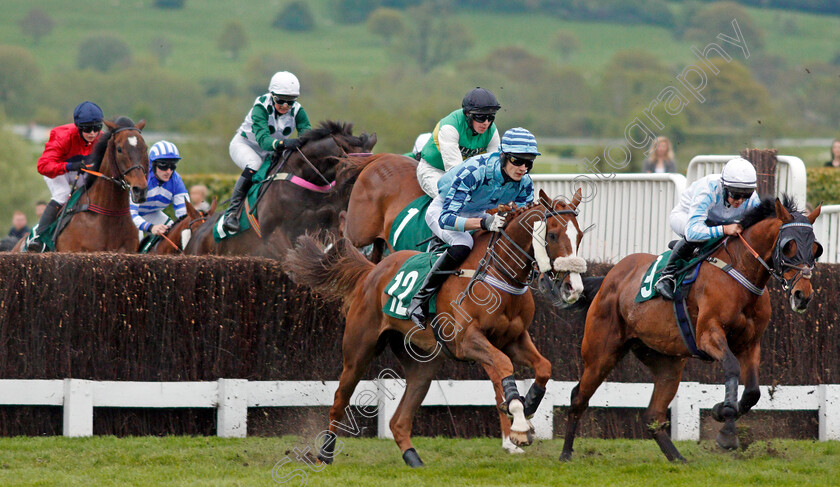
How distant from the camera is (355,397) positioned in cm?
728

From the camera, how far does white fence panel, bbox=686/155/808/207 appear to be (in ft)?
28.4

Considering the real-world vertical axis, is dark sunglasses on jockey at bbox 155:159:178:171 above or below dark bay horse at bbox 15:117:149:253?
above

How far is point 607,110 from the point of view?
70.6 metres

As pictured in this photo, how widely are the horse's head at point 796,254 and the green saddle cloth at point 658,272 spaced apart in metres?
0.51

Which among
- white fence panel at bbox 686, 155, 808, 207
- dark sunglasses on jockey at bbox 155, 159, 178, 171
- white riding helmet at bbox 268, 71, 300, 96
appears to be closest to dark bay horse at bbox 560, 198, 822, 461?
white fence panel at bbox 686, 155, 808, 207

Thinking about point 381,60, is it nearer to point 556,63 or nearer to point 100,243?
point 556,63

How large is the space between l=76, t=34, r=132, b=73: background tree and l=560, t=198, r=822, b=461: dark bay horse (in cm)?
7629

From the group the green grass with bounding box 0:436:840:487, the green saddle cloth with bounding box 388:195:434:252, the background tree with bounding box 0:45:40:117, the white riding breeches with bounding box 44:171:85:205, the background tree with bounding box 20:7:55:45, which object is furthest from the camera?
the background tree with bounding box 20:7:55:45

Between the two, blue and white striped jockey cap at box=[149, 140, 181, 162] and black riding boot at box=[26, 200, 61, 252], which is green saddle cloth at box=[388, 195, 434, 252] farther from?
black riding boot at box=[26, 200, 61, 252]

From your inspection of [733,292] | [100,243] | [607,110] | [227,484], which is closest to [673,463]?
[733,292]

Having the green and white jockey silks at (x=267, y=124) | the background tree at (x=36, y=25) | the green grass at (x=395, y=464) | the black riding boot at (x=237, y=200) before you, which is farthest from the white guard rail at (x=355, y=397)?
the background tree at (x=36, y=25)

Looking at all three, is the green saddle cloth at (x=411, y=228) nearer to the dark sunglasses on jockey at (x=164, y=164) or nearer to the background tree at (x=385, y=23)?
the dark sunglasses on jockey at (x=164, y=164)

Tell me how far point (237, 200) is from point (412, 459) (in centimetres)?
383

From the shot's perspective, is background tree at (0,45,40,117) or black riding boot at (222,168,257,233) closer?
black riding boot at (222,168,257,233)
